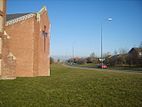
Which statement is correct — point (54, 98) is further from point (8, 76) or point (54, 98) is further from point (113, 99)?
point (8, 76)

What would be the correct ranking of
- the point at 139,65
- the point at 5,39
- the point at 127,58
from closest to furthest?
the point at 5,39, the point at 139,65, the point at 127,58

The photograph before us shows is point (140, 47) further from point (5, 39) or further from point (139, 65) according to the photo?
point (5, 39)

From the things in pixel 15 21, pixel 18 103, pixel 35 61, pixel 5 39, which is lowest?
pixel 18 103

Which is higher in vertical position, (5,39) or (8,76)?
(5,39)

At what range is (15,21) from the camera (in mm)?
23547

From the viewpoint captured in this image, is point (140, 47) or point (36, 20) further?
point (140, 47)

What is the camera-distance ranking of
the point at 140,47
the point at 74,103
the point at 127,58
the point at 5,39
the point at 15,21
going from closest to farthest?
the point at 74,103 < the point at 5,39 < the point at 15,21 < the point at 127,58 < the point at 140,47

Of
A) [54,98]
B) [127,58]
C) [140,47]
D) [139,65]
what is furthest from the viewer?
[140,47]

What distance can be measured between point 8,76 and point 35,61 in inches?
232

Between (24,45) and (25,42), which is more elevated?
(25,42)

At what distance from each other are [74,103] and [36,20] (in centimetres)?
1827

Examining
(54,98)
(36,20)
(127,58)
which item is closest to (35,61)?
(36,20)

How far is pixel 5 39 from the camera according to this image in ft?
61.3

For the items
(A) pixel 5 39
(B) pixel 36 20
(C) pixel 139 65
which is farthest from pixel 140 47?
(A) pixel 5 39
